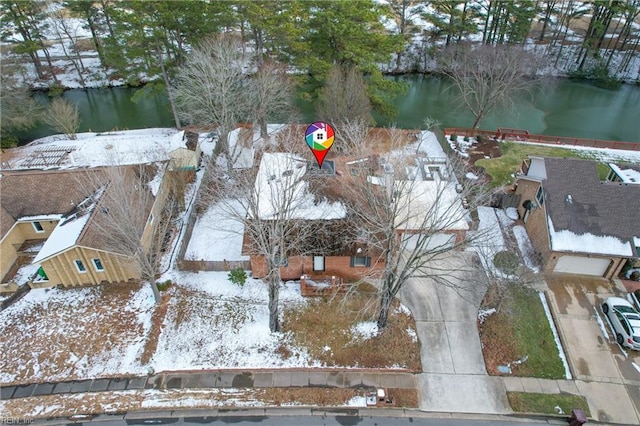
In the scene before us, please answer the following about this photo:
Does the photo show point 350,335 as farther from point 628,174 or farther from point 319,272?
point 628,174

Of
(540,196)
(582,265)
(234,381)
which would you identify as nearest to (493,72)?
(540,196)

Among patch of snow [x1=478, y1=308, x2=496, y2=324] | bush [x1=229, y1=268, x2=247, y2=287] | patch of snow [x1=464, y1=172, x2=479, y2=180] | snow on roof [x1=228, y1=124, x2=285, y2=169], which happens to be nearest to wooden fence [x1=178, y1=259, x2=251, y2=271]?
bush [x1=229, y1=268, x2=247, y2=287]

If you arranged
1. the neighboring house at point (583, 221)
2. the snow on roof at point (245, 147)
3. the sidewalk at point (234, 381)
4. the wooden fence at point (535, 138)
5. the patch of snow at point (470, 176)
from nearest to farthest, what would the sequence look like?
the sidewalk at point (234, 381), the neighboring house at point (583, 221), the patch of snow at point (470, 176), the snow on roof at point (245, 147), the wooden fence at point (535, 138)

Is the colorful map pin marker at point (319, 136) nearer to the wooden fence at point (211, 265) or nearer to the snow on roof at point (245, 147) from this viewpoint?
the wooden fence at point (211, 265)

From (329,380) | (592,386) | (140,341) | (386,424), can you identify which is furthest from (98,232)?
(592,386)

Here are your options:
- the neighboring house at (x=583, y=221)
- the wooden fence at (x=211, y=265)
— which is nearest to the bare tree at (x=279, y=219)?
the wooden fence at (x=211, y=265)

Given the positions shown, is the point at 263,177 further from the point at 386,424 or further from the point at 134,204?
the point at 386,424
